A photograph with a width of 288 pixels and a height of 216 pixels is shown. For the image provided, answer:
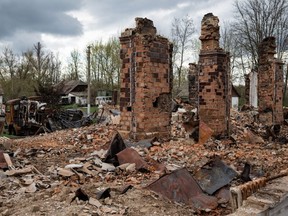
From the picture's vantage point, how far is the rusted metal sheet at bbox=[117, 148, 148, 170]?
236 inches

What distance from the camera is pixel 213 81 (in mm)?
10664

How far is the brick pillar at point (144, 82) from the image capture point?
789 cm

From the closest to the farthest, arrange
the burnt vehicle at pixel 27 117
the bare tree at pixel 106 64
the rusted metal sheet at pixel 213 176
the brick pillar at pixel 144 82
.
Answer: the rusted metal sheet at pixel 213 176 < the brick pillar at pixel 144 82 < the burnt vehicle at pixel 27 117 < the bare tree at pixel 106 64

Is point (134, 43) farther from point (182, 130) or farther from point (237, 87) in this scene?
point (237, 87)

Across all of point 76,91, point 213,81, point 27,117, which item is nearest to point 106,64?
point 76,91

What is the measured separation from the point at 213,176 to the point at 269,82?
449 inches

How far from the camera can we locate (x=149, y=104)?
8.01m

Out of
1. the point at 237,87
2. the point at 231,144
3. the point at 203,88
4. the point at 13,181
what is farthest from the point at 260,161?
the point at 237,87

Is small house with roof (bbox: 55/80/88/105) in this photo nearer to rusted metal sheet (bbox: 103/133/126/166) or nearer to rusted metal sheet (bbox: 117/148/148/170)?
rusted metal sheet (bbox: 103/133/126/166)

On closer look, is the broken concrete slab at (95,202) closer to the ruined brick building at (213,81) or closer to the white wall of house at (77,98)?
the ruined brick building at (213,81)

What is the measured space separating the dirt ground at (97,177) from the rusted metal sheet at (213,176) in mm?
257

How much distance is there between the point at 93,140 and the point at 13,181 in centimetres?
394

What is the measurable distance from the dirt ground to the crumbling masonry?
661 cm

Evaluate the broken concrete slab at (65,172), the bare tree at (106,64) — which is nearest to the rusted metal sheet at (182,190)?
the broken concrete slab at (65,172)
